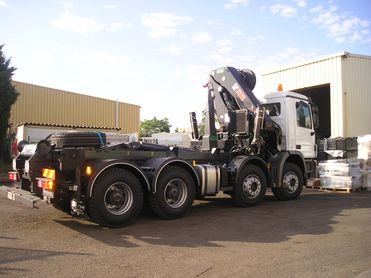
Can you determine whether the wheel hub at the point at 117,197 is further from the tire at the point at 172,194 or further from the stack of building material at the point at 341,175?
the stack of building material at the point at 341,175

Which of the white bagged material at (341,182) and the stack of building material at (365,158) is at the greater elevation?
the stack of building material at (365,158)

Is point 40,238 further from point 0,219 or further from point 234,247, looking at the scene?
point 234,247

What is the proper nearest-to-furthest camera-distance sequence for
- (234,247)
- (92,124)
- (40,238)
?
(234,247)
(40,238)
(92,124)

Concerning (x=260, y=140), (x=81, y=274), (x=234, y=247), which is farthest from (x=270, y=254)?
(x=260, y=140)

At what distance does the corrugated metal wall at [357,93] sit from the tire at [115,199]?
573 inches

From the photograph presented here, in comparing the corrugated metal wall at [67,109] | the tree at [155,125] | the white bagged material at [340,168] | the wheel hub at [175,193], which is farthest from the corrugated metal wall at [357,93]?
the tree at [155,125]

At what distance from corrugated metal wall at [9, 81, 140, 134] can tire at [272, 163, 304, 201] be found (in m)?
19.0

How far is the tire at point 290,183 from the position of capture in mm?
12112

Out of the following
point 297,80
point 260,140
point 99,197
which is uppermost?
point 297,80

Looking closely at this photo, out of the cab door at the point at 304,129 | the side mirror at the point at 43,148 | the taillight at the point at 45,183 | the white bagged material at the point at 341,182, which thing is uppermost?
the cab door at the point at 304,129

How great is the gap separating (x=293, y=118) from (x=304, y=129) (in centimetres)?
62

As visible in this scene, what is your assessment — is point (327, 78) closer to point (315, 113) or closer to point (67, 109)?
point (315, 113)

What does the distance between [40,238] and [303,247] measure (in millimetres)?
4256

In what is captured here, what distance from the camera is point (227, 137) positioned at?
11.8m
